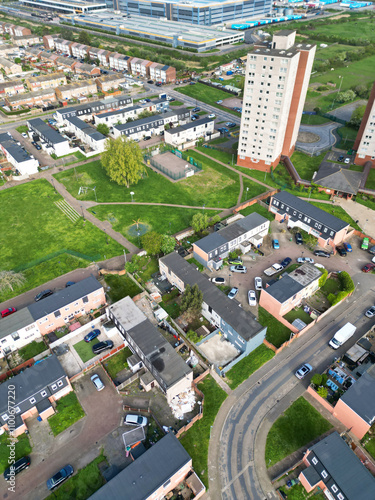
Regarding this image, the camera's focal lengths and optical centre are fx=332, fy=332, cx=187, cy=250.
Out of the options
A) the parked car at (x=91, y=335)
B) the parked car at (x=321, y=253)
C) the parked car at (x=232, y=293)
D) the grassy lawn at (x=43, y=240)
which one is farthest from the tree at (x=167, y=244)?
the parked car at (x=321, y=253)

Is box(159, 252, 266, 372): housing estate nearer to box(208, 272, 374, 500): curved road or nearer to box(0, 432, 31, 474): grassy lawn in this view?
box(208, 272, 374, 500): curved road

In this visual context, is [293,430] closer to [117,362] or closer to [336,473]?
[336,473]

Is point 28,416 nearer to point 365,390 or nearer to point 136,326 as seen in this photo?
point 136,326

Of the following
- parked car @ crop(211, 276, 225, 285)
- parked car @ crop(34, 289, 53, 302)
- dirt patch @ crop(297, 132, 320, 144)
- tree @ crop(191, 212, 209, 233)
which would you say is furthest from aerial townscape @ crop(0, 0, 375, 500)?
parked car @ crop(34, 289, 53, 302)

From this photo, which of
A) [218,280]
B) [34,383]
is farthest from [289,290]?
[34,383]

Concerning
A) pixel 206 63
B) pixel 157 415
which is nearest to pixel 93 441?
pixel 157 415

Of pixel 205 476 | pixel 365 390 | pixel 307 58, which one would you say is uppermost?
pixel 307 58
